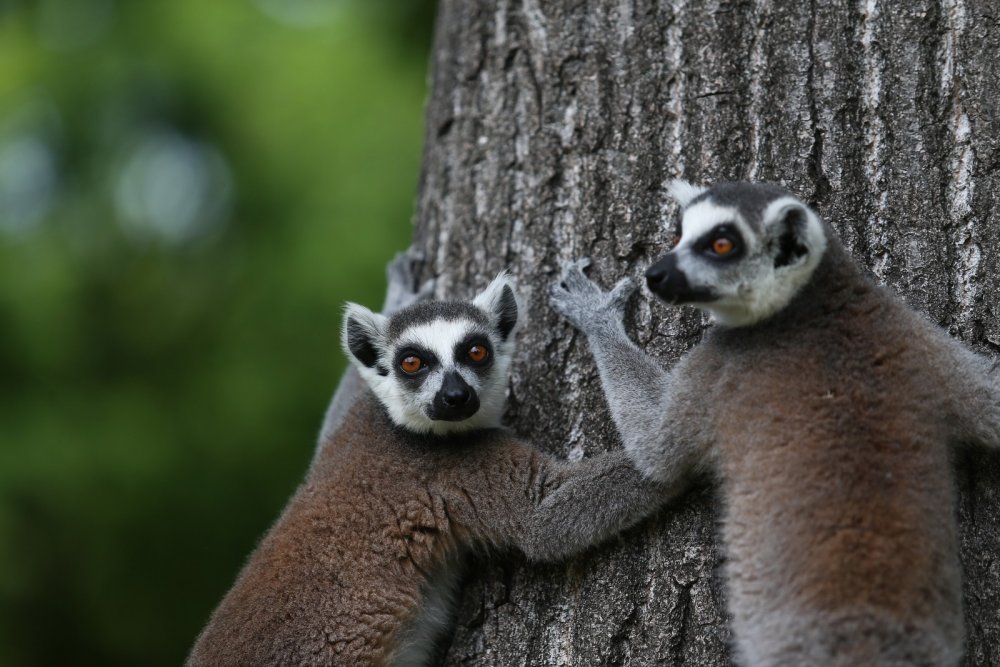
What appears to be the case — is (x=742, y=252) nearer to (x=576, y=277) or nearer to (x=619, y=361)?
(x=619, y=361)

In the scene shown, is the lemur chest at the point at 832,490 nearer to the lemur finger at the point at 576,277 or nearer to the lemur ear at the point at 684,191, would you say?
the lemur ear at the point at 684,191

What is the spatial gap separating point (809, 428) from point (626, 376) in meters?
0.81

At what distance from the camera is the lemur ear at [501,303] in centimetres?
456

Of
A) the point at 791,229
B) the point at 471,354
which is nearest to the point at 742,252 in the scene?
the point at 791,229

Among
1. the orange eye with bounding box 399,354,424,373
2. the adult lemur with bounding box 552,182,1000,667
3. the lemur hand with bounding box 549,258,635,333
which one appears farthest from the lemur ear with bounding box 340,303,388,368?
the adult lemur with bounding box 552,182,1000,667

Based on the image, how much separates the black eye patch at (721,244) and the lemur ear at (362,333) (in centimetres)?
186

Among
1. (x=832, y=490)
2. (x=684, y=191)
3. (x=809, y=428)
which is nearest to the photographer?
(x=832, y=490)

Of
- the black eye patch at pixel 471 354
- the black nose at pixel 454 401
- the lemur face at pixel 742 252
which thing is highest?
the lemur face at pixel 742 252

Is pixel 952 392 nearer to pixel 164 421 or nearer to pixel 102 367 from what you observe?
pixel 164 421

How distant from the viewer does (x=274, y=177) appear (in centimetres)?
777

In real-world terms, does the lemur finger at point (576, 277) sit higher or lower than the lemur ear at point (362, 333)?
higher

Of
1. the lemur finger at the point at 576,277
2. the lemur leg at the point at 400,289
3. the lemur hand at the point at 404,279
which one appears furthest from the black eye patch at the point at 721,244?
the lemur hand at the point at 404,279

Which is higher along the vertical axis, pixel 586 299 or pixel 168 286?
pixel 586 299

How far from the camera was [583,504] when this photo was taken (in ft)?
13.2
